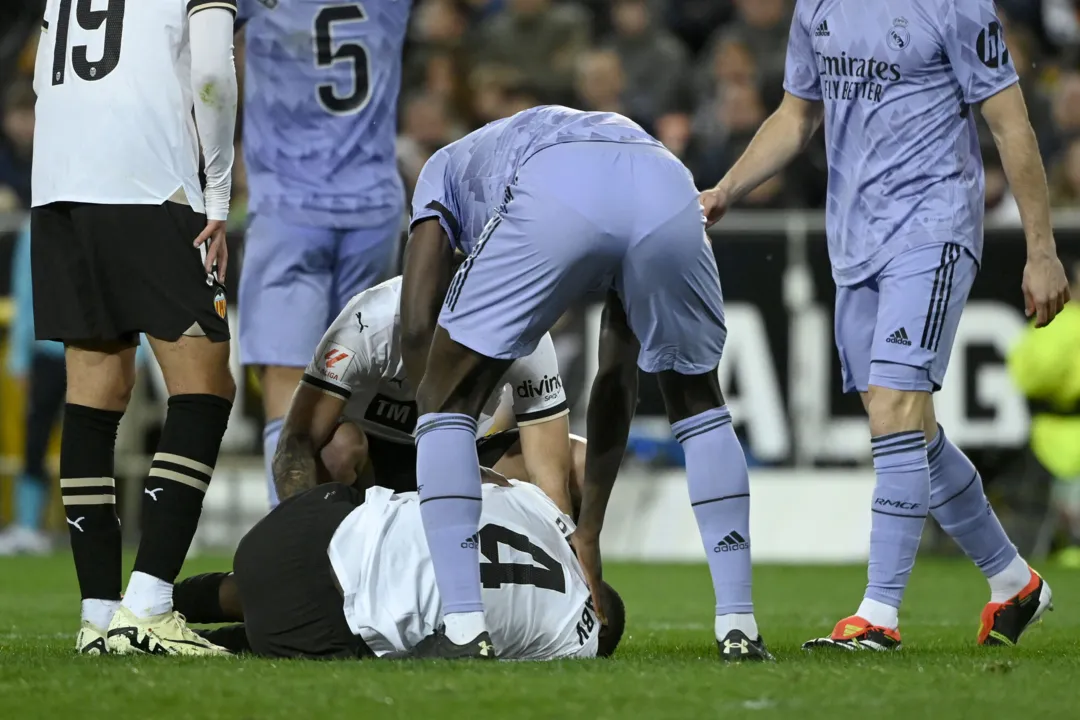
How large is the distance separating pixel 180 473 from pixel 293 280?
73.8 inches

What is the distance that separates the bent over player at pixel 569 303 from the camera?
4.00 m

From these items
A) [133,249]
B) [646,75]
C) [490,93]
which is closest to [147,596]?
[133,249]

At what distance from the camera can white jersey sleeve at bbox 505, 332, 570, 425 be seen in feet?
17.6

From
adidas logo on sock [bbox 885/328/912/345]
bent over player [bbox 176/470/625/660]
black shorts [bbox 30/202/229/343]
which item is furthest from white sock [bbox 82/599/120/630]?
adidas logo on sock [bbox 885/328/912/345]

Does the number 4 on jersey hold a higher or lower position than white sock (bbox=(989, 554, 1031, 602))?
higher

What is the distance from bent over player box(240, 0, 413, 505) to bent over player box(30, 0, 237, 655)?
165 centimetres

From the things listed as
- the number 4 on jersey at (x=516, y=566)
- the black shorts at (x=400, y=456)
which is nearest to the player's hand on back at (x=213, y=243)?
the number 4 on jersey at (x=516, y=566)

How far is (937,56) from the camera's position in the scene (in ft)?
15.7

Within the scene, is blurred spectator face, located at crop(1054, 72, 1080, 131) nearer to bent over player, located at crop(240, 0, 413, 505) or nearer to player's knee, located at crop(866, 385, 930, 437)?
bent over player, located at crop(240, 0, 413, 505)

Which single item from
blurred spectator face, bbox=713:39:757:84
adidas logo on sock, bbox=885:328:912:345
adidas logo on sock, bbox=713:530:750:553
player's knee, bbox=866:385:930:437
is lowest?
adidas logo on sock, bbox=713:530:750:553

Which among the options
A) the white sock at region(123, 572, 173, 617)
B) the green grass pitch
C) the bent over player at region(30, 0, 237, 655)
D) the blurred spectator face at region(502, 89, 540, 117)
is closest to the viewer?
the green grass pitch

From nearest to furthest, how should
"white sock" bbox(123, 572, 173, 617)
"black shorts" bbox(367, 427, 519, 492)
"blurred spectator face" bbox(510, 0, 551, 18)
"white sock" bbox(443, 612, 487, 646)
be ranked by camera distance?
"white sock" bbox(443, 612, 487, 646) → "white sock" bbox(123, 572, 173, 617) → "black shorts" bbox(367, 427, 519, 492) → "blurred spectator face" bbox(510, 0, 551, 18)

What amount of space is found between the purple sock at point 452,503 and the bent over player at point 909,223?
1172mm

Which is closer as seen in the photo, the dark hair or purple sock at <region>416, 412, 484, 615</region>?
purple sock at <region>416, 412, 484, 615</region>
